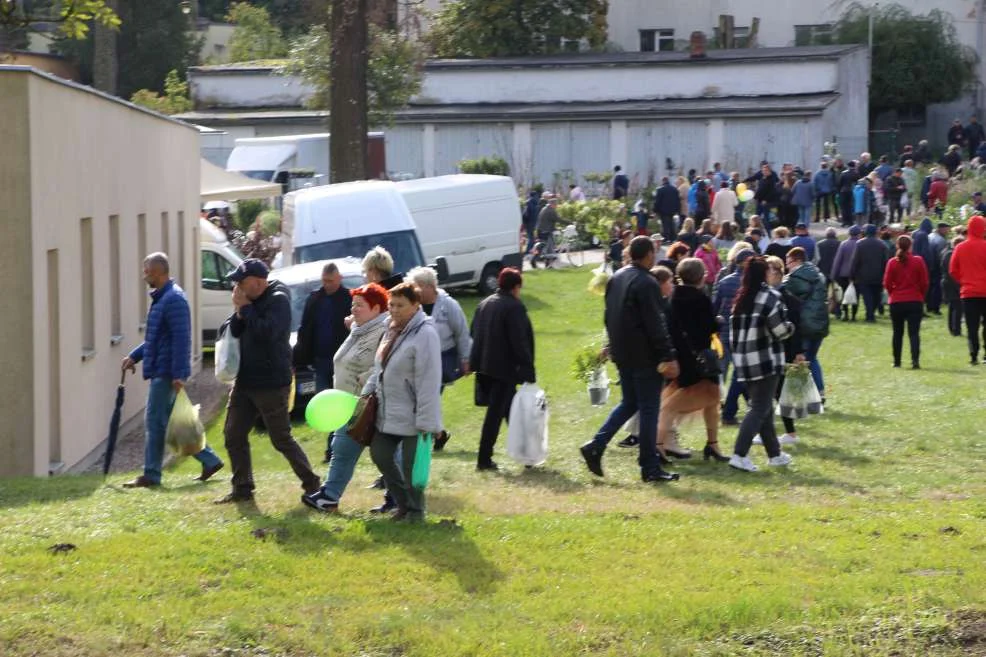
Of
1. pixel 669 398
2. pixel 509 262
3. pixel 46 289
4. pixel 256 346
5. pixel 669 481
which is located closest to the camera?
pixel 256 346

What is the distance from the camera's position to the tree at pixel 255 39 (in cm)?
6688

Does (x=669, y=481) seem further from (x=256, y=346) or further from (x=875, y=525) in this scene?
(x=256, y=346)

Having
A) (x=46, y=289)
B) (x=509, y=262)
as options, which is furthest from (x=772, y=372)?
(x=509, y=262)

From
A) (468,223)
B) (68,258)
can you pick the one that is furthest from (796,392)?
(468,223)

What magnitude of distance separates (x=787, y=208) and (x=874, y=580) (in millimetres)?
30875

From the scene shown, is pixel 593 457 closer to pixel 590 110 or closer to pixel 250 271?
pixel 250 271

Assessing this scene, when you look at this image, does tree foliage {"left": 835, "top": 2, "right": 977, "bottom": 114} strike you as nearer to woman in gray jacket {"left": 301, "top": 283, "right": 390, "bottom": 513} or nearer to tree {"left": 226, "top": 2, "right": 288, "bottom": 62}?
tree {"left": 226, "top": 2, "right": 288, "bottom": 62}

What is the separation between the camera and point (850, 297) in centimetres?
2717

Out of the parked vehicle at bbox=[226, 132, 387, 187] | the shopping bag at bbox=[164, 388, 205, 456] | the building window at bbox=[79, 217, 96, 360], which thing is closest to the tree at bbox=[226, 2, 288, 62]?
the parked vehicle at bbox=[226, 132, 387, 187]

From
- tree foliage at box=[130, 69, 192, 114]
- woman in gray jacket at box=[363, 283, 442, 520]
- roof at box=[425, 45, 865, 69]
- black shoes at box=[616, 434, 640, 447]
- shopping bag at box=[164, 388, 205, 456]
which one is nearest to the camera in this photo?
woman in gray jacket at box=[363, 283, 442, 520]

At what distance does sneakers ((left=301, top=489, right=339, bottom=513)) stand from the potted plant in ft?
15.7

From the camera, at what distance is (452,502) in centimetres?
1080

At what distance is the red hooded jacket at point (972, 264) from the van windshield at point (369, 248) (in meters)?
8.27

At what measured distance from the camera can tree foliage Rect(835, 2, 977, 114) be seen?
56.5 meters
